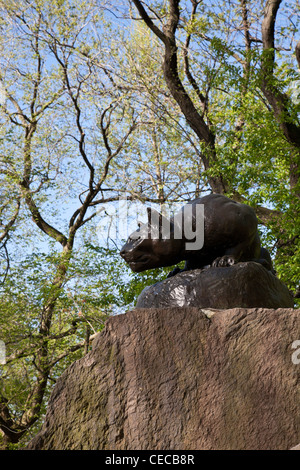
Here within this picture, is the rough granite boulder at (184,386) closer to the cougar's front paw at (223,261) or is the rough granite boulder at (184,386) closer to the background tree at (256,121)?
the cougar's front paw at (223,261)

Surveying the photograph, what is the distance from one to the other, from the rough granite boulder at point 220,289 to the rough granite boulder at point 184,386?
0.37 meters

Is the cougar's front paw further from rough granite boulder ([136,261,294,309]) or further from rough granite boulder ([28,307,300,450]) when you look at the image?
rough granite boulder ([28,307,300,450])

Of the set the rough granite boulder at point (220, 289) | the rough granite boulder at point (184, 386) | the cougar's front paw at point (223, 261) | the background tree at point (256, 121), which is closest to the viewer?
the rough granite boulder at point (184, 386)

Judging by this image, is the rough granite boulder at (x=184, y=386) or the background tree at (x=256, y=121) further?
the background tree at (x=256, y=121)

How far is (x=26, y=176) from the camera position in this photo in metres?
16.4

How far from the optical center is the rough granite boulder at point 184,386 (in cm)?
343

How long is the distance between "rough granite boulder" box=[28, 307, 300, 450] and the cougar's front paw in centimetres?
68

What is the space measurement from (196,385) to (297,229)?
7567 mm

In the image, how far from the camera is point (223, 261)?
14.4 feet

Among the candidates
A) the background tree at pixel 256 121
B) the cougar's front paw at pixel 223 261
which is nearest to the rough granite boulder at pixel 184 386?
the cougar's front paw at pixel 223 261

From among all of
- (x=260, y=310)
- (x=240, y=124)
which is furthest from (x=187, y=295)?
(x=240, y=124)

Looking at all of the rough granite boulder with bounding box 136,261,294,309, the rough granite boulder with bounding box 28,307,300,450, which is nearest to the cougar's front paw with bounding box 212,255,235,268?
the rough granite boulder with bounding box 136,261,294,309

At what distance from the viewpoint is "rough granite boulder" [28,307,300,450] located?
11.2 ft
